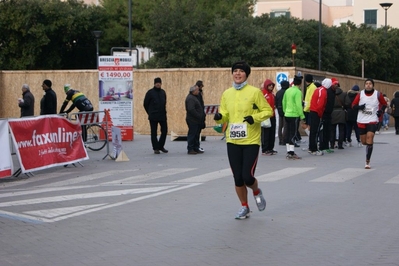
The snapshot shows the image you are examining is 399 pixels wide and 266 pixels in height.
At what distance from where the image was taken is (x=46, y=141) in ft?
53.6

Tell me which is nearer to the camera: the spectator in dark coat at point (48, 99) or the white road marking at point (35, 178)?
the white road marking at point (35, 178)

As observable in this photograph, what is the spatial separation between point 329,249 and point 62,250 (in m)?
2.75

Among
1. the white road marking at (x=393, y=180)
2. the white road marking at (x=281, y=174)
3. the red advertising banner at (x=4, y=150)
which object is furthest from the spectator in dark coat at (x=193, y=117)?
the white road marking at (x=393, y=180)

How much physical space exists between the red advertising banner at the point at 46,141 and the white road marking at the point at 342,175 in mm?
5488

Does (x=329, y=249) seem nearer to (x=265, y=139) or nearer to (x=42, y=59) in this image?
(x=265, y=139)

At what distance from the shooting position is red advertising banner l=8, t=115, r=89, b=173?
1552cm

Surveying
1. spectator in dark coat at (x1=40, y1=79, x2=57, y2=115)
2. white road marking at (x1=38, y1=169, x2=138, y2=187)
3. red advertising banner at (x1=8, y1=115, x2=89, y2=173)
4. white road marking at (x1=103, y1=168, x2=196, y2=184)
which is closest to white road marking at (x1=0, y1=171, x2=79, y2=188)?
red advertising banner at (x1=8, y1=115, x2=89, y2=173)

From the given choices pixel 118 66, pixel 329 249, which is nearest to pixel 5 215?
pixel 329 249

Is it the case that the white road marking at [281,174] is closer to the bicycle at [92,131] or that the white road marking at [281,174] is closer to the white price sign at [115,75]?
the bicycle at [92,131]

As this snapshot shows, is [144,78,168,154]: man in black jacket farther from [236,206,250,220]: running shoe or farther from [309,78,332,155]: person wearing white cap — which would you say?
[236,206,250,220]: running shoe

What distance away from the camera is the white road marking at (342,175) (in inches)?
569

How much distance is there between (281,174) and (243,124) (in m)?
5.66

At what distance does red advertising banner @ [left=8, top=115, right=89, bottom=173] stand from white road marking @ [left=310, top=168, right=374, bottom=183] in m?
5.49

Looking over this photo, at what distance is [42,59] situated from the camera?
51.8 m
